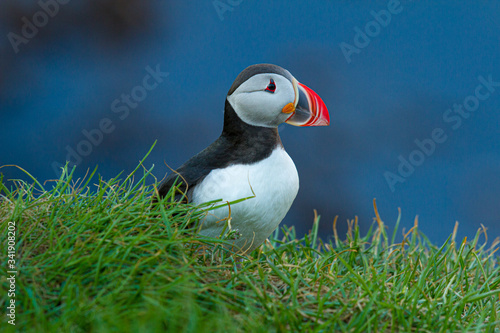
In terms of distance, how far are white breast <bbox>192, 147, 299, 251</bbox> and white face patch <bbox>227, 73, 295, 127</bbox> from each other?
0.26m

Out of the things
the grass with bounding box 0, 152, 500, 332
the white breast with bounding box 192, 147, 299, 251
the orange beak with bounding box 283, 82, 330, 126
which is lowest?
the grass with bounding box 0, 152, 500, 332

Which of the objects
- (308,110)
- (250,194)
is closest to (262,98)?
(308,110)

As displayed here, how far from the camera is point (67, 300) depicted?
1989mm

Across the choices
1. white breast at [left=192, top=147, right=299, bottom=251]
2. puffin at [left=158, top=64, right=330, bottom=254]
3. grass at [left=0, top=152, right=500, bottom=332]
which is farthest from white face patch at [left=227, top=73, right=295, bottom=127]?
grass at [left=0, top=152, right=500, bottom=332]

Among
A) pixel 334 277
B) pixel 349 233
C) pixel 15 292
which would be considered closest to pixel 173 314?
pixel 15 292

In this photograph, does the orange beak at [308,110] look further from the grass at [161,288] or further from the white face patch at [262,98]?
the grass at [161,288]

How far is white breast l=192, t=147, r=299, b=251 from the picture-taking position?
9.41 feet

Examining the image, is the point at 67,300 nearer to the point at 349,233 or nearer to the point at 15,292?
the point at 15,292

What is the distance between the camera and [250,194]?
2912 mm

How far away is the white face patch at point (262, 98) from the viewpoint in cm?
298

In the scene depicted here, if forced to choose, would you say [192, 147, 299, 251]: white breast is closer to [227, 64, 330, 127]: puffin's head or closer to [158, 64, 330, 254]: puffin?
[158, 64, 330, 254]: puffin

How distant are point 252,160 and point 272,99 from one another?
1.29ft

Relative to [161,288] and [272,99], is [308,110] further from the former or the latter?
[161,288]

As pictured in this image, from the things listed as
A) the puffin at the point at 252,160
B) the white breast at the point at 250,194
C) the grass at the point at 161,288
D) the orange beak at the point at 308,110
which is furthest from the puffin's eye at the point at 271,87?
the grass at the point at 161,288
